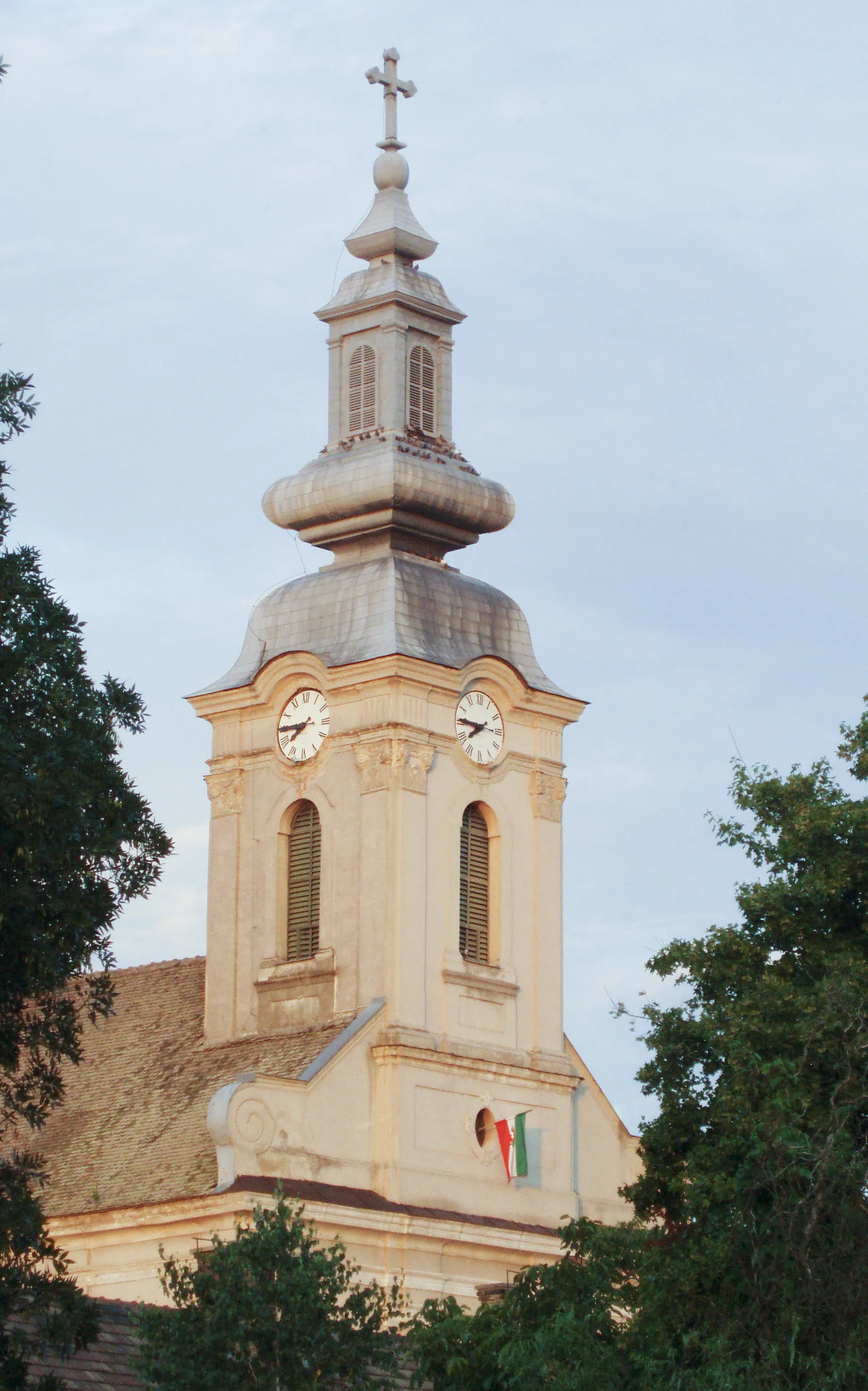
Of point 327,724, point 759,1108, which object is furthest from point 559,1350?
point 327,724

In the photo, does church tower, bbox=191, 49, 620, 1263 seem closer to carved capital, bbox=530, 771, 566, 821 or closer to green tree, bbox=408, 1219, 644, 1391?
carved capital, bbox=530, 771, 566, 821

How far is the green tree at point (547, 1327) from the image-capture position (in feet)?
109

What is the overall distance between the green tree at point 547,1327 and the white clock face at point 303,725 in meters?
17.8

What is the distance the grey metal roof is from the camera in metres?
52.5

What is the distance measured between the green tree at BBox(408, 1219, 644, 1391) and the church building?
41.0 feet

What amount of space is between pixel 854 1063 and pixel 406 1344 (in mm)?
5569

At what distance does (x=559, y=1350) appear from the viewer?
33406mm

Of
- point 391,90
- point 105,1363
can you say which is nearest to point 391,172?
point 391,90

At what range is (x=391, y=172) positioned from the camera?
5759 cm

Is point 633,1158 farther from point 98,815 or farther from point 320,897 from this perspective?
point 98,815

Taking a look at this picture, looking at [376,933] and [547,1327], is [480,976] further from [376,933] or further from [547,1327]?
[547,1327]

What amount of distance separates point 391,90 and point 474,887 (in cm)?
1453

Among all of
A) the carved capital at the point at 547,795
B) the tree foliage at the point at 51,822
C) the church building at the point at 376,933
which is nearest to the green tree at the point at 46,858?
the tree foliage at the point at 51,822

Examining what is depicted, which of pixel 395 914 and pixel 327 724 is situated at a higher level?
pixel 327 724
